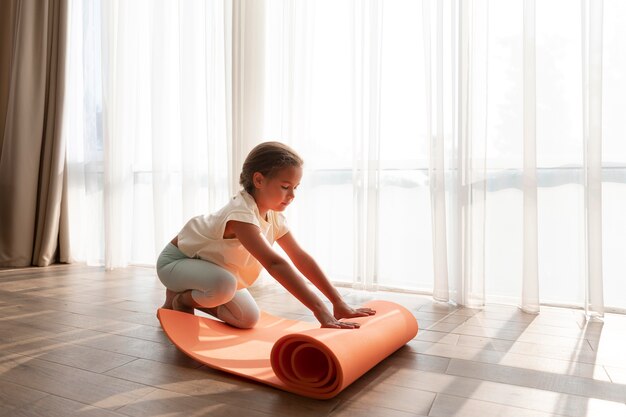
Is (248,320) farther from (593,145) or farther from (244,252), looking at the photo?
(593,145)

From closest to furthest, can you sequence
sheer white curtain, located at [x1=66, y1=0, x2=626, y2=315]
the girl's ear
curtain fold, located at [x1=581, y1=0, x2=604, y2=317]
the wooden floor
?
1. the wooden floor
2. the girl's ear
3. curtain fold, located at [x1=581, y1=0, x2=604, y2=317]
4. sheer white curtain, located at [x1=66, y1=0, x2=626, y2=315]

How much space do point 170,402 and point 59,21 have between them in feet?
9.78

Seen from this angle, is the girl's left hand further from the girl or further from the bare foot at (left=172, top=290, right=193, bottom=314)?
the bare foot at (left=172, top=290, right=193, bottom=314)

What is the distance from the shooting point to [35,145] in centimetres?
322

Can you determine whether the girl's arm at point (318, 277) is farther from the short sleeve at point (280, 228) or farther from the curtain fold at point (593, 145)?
the curtain fold at point (593, 145)

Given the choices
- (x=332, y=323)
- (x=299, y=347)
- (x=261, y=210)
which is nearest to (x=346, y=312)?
(x=332, y=323)

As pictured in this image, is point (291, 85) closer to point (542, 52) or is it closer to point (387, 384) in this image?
point (542, 52)

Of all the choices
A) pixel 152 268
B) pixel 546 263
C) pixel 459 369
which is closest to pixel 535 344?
pixel 459 369

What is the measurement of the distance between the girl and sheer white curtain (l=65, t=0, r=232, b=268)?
39.5 inches

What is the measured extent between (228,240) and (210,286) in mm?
157

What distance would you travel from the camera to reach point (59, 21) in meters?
3.18

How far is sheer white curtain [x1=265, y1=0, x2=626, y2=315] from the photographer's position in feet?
6.28

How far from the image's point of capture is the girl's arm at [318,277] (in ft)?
4.76

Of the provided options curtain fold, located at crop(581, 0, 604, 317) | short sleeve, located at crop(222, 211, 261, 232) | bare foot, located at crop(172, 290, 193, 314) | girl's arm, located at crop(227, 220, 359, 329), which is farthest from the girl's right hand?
curtain fold, located at crop(581, 0, 604, 317)
